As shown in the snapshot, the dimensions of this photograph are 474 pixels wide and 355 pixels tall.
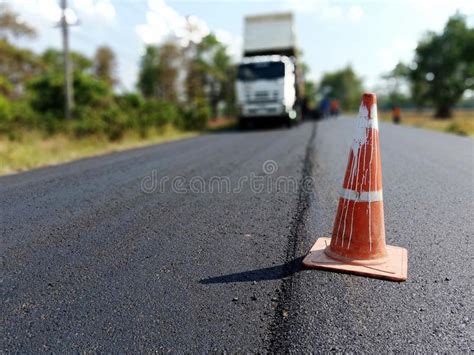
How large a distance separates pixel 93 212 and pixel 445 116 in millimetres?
49716

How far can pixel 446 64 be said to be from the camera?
1731 inches

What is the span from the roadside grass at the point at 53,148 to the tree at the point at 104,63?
4323cm

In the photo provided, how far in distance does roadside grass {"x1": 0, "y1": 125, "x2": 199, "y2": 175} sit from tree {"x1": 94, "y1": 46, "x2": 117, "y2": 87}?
43.2m

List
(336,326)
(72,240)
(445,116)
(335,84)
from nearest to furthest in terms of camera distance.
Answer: (336,326) < (72,240) < (445,116) < (335,84)

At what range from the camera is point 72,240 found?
334 centimetres

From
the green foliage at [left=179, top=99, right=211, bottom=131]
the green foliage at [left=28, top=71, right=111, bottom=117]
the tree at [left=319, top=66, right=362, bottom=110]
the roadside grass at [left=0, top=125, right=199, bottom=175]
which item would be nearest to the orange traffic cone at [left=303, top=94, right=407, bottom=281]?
the roadside grass at [left=0, top=125, right=199, bottom=175]

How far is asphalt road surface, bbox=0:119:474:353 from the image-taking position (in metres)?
1.96

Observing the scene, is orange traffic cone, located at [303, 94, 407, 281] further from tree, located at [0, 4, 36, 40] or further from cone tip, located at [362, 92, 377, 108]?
tree, located at [0, 4, 36, 40]

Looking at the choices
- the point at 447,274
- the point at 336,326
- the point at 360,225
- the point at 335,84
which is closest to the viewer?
the point at 336,326

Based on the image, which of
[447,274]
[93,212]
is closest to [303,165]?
[93,212]

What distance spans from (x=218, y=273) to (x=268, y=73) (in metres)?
15.3

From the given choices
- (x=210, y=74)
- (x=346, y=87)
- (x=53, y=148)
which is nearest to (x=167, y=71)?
(x=210, y=74)

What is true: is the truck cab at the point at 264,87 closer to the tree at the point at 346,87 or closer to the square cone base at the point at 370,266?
the square cone base at the point at 370,266

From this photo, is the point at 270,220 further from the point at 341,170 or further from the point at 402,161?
the point at 402,161
